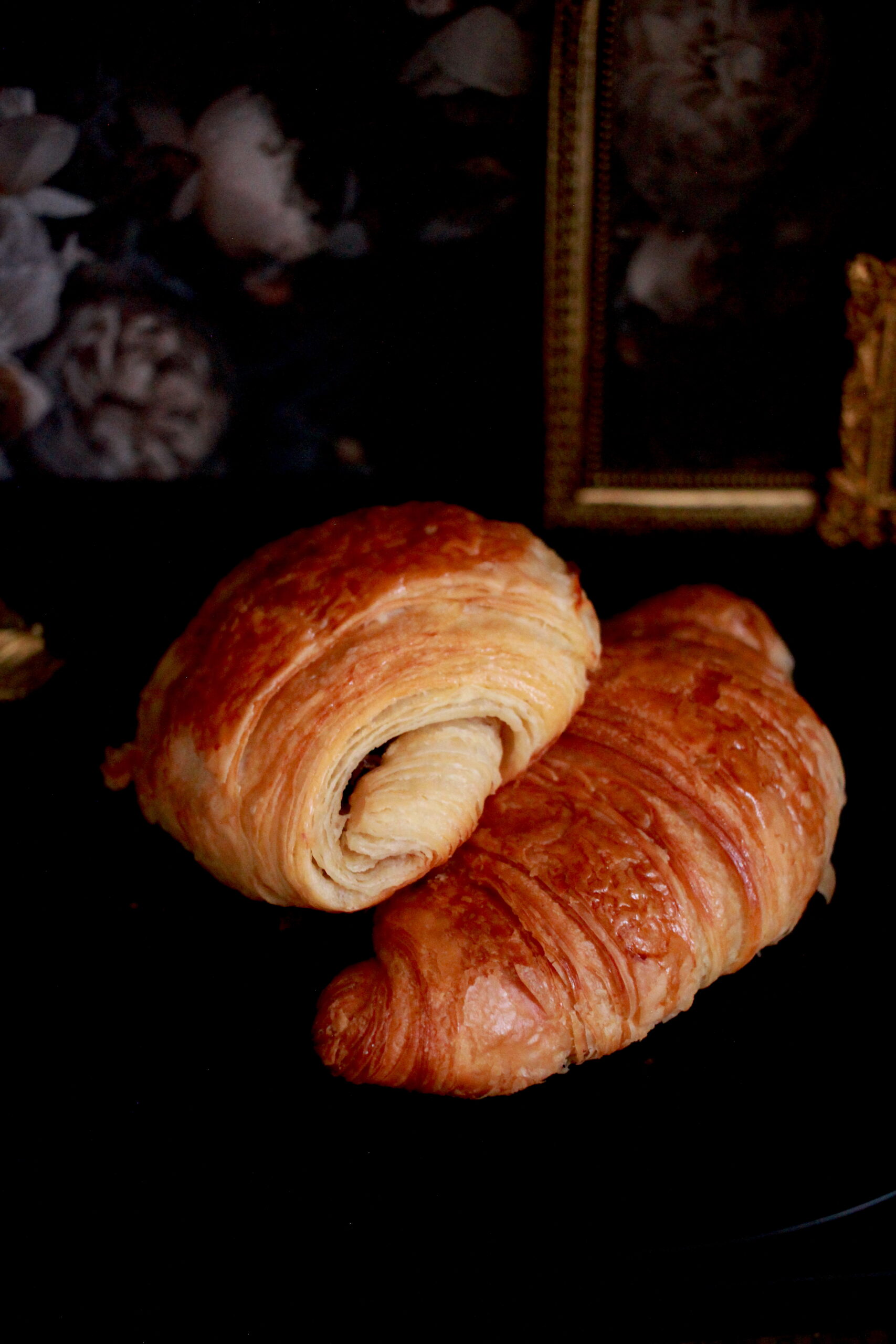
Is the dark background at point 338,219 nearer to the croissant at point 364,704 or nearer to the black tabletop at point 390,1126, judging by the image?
the croissant at point 364,704

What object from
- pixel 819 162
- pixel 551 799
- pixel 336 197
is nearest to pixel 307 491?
pixel 336 197

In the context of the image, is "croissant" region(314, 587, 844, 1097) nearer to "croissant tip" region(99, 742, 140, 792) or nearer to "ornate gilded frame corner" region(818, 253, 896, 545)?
"croissant tip" region(99, 742, 140, 792)

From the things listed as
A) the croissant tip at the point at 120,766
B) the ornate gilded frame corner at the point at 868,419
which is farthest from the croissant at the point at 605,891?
the ornate gilded frame corner at the point at 868,419

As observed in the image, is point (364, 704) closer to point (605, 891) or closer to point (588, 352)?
point (605, 891)

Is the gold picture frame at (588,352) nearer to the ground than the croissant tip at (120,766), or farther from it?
farther from it

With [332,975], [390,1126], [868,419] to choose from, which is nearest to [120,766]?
[332,975]

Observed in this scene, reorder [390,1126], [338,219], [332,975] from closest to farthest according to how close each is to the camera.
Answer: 1. [390,1126]
2. [332,975]
3. [338,219]

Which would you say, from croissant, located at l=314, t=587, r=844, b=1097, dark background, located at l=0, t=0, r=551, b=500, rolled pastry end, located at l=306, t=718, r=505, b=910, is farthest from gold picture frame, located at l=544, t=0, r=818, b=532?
rolled pastry end, located at l=306, t=718, r=505, b=910
